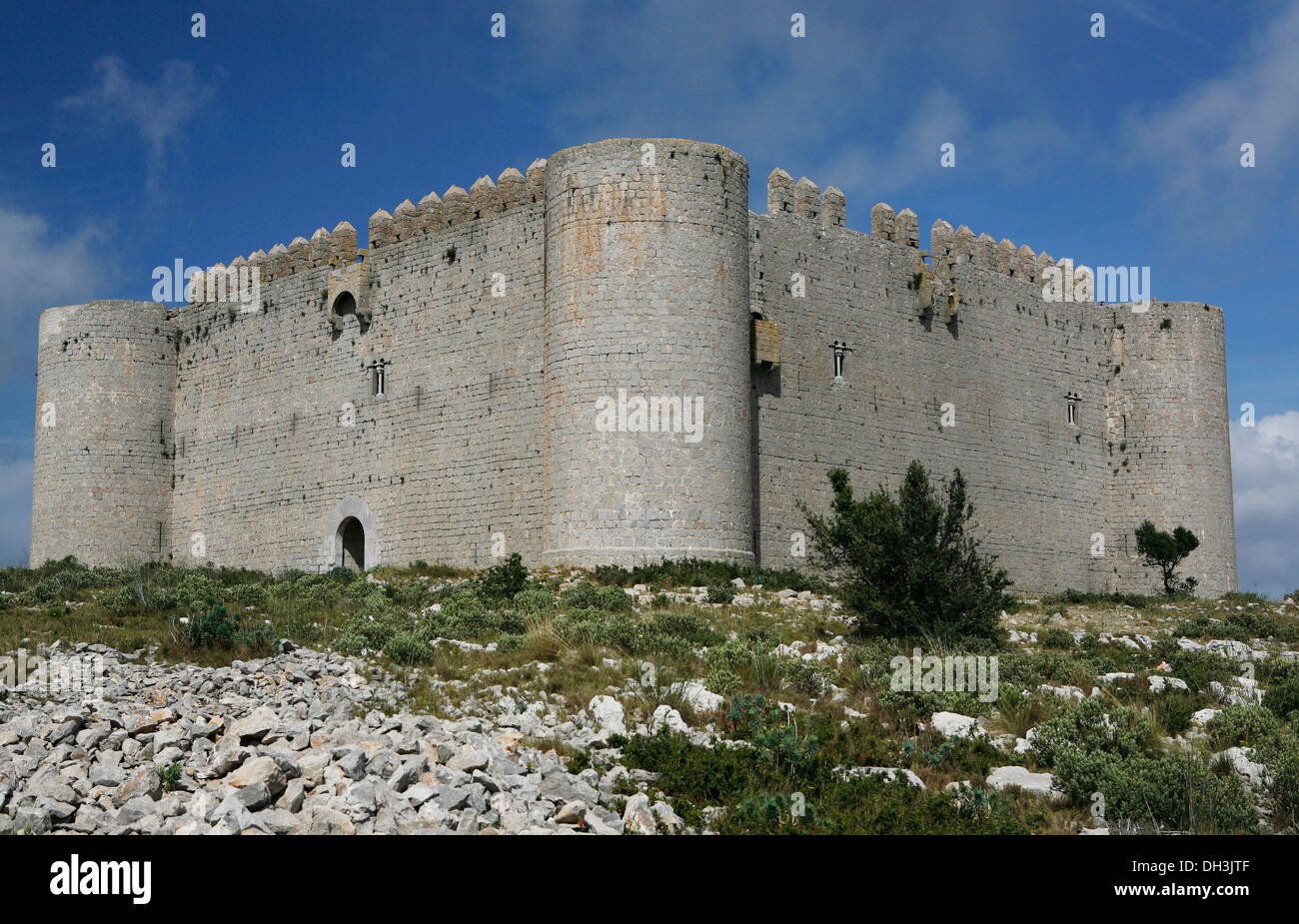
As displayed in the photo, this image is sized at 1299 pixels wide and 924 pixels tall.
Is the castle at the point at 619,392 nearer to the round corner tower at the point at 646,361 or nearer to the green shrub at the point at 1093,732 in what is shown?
the round corner tower at the point at 646,361

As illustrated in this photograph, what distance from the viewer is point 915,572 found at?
563 inches

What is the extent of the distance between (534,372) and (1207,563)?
17.8 metres

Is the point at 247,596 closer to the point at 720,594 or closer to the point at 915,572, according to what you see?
the point at 720,594

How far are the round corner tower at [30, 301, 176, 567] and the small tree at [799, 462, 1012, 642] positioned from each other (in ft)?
67.1

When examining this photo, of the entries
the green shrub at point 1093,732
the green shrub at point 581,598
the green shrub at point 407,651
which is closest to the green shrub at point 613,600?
the green shrub at point 581,598

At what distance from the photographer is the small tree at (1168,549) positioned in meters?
27.9

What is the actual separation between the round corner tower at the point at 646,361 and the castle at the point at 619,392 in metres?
0.05

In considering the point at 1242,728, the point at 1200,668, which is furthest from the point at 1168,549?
the point at 1242,728

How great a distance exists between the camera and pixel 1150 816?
25.2 feet

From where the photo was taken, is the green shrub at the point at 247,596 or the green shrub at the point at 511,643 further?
the green shrub at the point at 247,596
